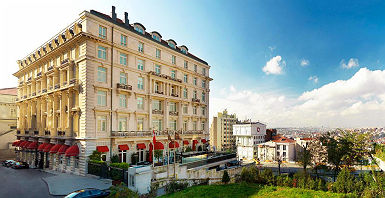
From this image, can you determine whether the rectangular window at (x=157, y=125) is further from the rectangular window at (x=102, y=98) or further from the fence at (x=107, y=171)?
the fence at (x=107, y=171)

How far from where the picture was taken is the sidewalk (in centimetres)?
2080

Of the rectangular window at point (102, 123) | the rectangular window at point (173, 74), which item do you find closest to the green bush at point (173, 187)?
the rectangular window at point (102, 123)

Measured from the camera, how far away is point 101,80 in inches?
1165

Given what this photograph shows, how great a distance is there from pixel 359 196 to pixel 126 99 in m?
28.2

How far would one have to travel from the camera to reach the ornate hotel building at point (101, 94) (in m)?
28.2

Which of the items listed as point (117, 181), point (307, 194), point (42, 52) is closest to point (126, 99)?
point (117, 181)

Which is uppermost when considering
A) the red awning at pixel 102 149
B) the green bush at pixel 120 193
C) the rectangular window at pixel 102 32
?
the rectangular window at pixel 102 32

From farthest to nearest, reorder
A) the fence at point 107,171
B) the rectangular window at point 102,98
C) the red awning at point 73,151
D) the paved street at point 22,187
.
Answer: the rectangular window at point 102,98 < the red awning at point 73,151 < the fence at point 107,171 < the paved street at point 22,187

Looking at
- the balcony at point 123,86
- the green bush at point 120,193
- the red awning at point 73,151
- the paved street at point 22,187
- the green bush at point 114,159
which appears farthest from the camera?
the balcony at point 123,86

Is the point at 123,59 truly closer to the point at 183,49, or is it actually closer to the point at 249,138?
the point at 183,49

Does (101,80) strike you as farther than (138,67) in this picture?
No

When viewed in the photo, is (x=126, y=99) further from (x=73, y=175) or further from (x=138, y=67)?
(x=73, y=175)

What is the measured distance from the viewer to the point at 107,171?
23969mm

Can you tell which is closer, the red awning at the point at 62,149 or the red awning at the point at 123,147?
the red awning at the point at 62,149
